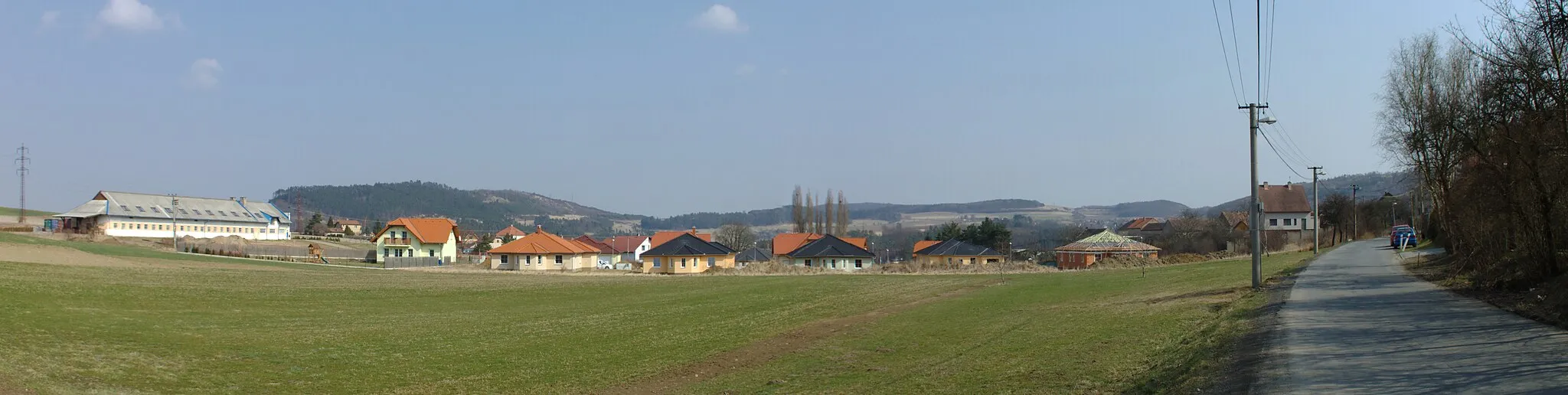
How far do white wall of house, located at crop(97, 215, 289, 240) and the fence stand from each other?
2802 cm

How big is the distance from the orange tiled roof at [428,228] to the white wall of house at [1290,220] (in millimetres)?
85144

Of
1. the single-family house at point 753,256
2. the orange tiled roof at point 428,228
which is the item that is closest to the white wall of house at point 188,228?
the orange tiled roof at point 428,228

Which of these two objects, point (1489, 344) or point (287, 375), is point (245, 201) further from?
point (1489, 344)

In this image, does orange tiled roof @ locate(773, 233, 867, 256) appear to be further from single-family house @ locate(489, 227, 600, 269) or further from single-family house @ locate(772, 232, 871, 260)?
single-family house @ locate(489, 227, 600, 269)

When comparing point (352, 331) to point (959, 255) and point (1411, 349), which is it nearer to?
point (1411, 349)

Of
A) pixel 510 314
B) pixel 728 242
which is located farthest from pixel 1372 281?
pixel 728 242

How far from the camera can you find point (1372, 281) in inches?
958

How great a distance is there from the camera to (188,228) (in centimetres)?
10706

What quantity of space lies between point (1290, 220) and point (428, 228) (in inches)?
3529

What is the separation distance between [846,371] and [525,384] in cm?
600

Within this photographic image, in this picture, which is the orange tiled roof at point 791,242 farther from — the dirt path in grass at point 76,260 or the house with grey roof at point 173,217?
the house with grey roof at point 173,217

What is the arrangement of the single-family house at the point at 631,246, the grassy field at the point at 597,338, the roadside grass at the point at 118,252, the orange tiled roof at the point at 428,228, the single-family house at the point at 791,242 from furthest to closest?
the single-family house at the point at 631,246 → the single-family house at the point at 791,242 → the orange tiled roof at the point at 428,228 → the roadside grass at the point at 118,252 → the grassy field at the point at 597,338

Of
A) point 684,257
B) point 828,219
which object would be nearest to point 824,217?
point 828,219

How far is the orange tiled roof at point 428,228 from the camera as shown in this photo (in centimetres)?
8900
